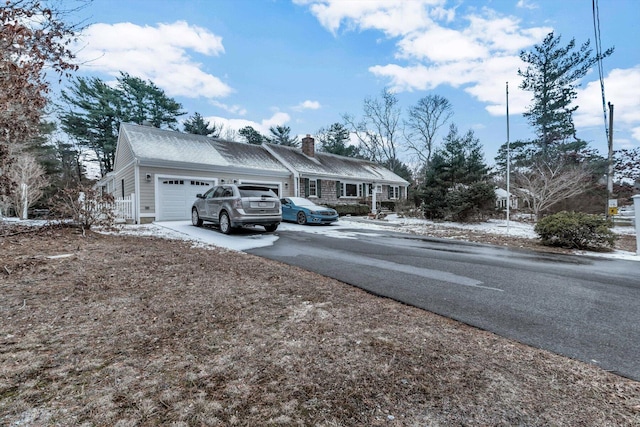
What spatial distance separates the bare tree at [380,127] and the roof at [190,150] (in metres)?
19.5

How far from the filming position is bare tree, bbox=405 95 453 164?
3466cm

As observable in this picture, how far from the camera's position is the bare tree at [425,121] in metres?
34.7

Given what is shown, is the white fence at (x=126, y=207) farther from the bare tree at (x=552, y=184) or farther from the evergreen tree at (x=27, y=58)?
the bare tree at (x=552, y=184)

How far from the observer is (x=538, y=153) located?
2795 centimetres

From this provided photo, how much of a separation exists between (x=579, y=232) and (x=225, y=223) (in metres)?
10.8

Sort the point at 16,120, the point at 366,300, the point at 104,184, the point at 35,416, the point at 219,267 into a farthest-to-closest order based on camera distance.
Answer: the point at 104,184 < the point at 16,120 < the point at 219,267 < the point at 366,300 < the point at 35,416

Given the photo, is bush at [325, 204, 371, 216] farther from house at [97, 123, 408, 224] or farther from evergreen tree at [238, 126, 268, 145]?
evergreen tree at [238, 126, 268, 145]

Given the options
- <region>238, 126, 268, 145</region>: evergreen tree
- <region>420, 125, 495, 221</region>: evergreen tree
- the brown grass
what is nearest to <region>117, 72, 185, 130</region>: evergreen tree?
<region>238, 126, 268, 145</region>: evergreen tree

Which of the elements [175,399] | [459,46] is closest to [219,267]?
[175,399]

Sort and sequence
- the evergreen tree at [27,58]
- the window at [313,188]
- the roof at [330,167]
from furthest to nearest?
the roof at [330,167], the window at [313,188], the evergreen tree at [27,58]

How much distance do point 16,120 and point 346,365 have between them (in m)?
7.79

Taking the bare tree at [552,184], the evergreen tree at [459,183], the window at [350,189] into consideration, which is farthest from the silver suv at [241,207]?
the bare tree at [552,184]

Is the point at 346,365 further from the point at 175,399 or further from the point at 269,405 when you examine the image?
the point at 175,399

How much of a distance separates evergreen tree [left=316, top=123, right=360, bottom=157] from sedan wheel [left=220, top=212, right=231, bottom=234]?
3168cm
